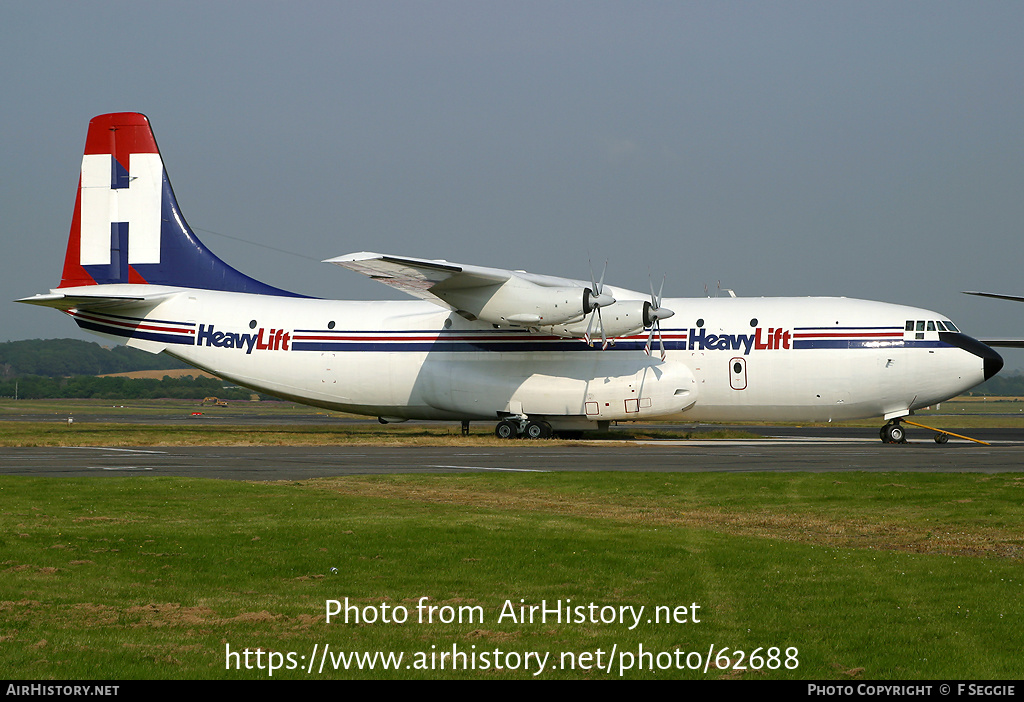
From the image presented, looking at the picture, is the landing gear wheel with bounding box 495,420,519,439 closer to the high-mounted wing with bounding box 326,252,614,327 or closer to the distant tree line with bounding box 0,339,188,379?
the high-mounted wing with bounding box 326,252,614,327

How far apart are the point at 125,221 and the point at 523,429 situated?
17.1 m

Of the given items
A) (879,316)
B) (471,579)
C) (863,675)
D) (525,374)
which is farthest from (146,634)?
(879,316)

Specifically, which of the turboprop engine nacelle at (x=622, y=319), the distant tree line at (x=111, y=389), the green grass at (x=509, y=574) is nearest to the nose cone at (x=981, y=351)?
the turboprop engine nacelle at (x=622, y=319)

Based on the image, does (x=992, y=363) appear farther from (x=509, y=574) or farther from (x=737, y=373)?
(x=509, y=574)

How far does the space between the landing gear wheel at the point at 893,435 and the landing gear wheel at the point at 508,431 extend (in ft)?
40.0

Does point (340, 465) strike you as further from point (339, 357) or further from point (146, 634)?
point (146, 634)

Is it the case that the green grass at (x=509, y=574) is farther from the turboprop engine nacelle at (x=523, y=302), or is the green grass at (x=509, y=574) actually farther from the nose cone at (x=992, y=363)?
the nose cone at (x=992, y=363)

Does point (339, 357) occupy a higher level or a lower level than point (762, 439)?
higher

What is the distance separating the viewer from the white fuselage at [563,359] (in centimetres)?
3036

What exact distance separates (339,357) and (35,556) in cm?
2398

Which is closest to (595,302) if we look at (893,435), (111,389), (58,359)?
(893,435)

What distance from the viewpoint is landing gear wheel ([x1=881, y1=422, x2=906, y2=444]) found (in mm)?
29927

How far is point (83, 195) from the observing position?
35.2m

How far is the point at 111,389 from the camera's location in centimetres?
11156
